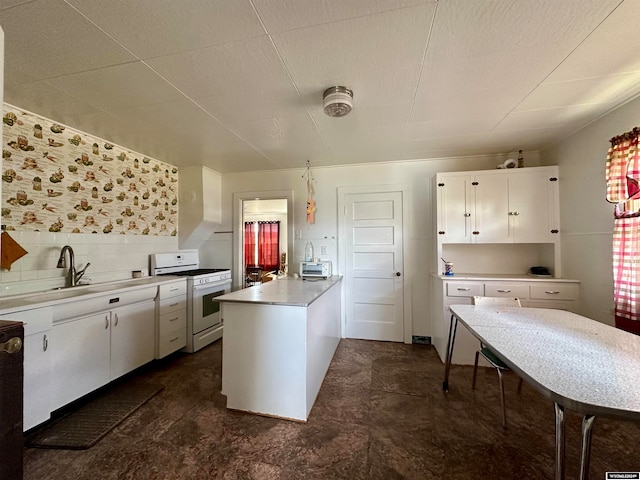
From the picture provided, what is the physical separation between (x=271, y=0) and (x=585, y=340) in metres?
2.28

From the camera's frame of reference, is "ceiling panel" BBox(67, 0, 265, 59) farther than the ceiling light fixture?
No

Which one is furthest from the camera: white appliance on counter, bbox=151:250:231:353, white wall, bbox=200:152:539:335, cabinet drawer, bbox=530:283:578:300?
white wall, bbox=200:152:539:335

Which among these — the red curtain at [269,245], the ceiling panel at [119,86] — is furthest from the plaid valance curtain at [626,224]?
the red curtain at [269,245]

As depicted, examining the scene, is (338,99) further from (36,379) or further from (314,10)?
(36,379)

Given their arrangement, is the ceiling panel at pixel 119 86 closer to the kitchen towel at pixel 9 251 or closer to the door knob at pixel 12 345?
the kitchen towel at pixel 9 251

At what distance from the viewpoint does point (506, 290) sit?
270 cm

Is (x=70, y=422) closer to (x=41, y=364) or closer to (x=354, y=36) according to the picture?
(x=41, y=364)

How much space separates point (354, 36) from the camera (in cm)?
135

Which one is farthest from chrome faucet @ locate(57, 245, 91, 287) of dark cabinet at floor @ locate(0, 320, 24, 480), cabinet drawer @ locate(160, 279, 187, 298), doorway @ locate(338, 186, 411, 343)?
doorway @ locate(338, 186, 411, 343)

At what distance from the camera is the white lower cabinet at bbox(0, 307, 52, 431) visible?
5.47ft

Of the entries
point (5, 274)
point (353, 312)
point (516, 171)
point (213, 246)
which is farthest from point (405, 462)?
point (213, 246)

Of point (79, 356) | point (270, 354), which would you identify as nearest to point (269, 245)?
point (79, 356)

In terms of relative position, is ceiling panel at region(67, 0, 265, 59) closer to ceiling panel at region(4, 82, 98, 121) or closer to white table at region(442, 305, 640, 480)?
ceiling panel at region(4, 82, 98, 121)

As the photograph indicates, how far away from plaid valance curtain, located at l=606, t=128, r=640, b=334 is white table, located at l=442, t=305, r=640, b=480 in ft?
1.50
